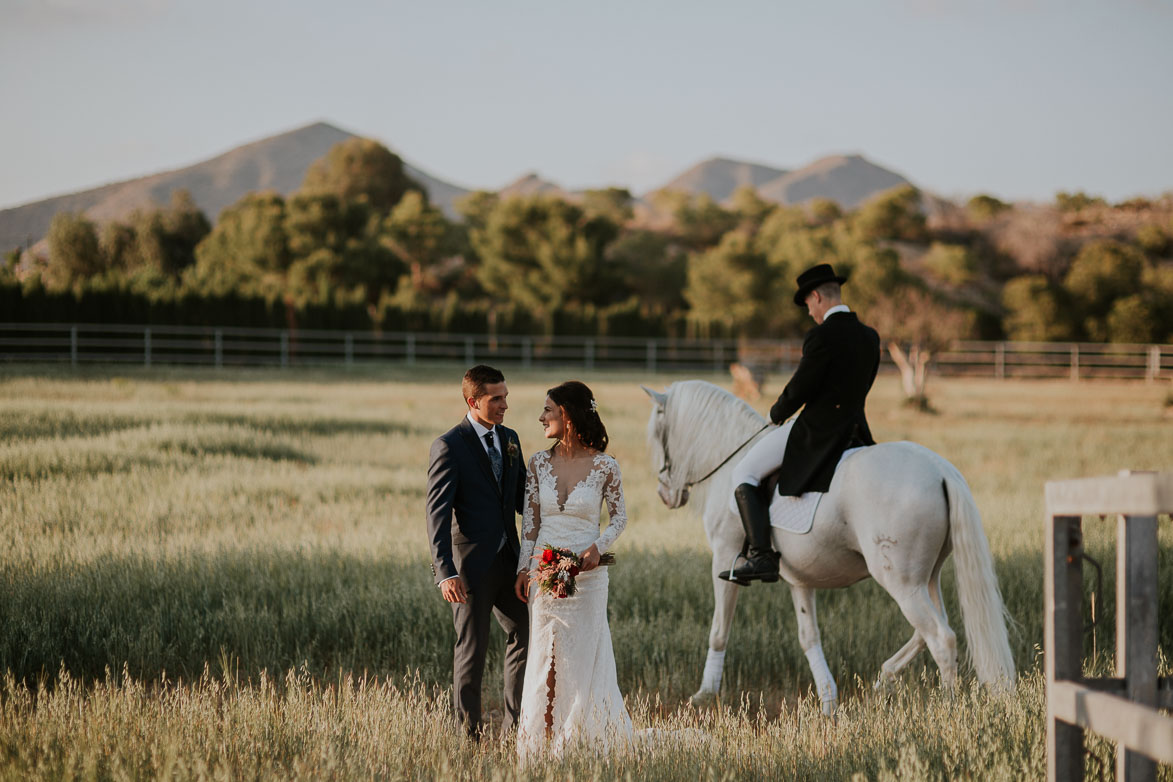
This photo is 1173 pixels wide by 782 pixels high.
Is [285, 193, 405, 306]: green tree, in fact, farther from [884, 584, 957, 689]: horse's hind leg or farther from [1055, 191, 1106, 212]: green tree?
[1055, 191, 1106, 212]: green tree

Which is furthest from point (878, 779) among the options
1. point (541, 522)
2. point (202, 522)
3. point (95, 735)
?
point (202, 522)

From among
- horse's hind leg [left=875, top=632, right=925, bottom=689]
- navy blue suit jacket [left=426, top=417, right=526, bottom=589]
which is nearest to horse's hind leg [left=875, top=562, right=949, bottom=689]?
horse's hind leg [left=875, top=632, right=925, bottom=689]

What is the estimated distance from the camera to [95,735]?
337 cm

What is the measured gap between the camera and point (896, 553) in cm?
469

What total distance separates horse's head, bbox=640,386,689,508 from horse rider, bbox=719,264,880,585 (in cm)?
91

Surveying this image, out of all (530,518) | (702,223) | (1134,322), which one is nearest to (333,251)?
(1134,322)

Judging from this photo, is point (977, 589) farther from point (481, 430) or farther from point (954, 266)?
point (954, 266)

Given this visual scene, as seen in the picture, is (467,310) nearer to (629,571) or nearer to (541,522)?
(629,571)

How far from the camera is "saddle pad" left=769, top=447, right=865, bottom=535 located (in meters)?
4.98

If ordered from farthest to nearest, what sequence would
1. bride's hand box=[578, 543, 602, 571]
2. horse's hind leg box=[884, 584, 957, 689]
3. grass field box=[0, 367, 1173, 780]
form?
horse's hind leg box=[884, 584, 957, 689] < bride's hand box=[578, 543, 602, 571] < grass field box=[0, 367, 1173, 780]

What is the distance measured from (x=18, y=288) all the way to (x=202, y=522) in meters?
26.5

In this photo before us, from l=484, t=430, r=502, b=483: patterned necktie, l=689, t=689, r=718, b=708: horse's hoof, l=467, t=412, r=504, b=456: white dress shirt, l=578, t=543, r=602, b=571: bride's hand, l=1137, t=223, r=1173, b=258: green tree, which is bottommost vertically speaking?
l=689, t=689, r=718, b=708: horse's hoof

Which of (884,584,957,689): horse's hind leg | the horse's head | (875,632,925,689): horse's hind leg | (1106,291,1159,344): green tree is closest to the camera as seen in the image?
(884,584,957,689): horse's hind leg

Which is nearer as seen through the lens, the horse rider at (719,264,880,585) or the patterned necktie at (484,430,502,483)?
the patterned necktie at (484,430,502,483)
